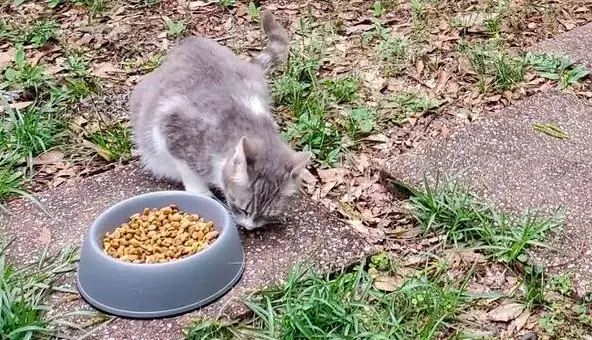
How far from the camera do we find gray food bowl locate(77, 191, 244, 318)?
10.0ft

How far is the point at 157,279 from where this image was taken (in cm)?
305

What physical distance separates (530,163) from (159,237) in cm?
171

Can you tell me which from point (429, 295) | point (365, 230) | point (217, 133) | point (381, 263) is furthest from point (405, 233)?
point (217, 133)

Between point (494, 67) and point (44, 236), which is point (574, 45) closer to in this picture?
point (494, 67)

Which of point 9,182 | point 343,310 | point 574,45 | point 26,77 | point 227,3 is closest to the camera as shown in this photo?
point 343,310

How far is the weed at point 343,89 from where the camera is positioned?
15.0 ft

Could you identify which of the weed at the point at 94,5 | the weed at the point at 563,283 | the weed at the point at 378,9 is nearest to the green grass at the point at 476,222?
the weed at the point at 563,283

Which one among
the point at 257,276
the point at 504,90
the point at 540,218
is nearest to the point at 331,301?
the point at 257,276

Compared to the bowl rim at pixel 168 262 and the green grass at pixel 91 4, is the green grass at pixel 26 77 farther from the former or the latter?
the bowl rim at pixel 168 262

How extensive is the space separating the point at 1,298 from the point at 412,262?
61.7 inches

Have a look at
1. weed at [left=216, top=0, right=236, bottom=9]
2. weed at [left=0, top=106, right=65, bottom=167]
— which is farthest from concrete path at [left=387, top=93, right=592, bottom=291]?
weed at [left=216, top=0, right=236, bottom=9]

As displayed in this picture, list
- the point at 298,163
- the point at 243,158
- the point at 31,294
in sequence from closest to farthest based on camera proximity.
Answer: the point at 31,294
the point at 243,158
the point at 298,163

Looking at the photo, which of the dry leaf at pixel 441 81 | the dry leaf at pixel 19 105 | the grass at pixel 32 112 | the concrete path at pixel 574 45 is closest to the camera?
the grass at pixel 32 112

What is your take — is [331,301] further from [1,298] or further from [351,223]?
[1,298]
